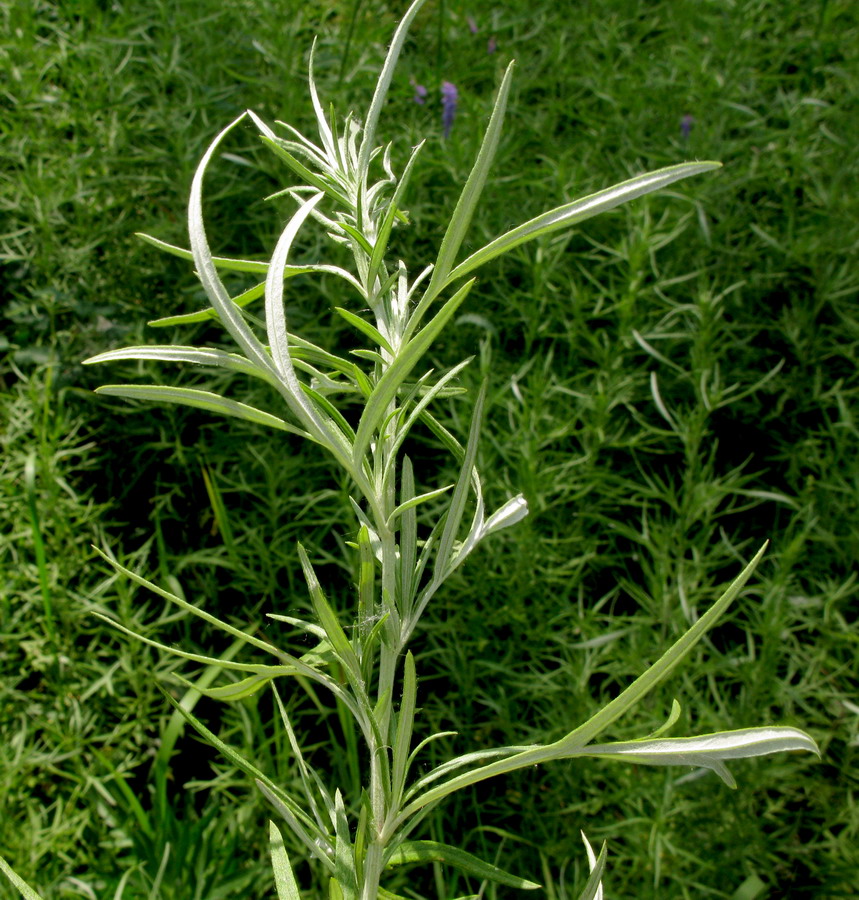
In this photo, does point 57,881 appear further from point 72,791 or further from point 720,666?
point 720,666

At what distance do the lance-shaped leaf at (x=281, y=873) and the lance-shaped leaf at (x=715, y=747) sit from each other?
0.19 metres

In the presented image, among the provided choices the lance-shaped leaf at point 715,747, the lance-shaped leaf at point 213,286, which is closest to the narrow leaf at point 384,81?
the lance-shaped leaf at point 213,286

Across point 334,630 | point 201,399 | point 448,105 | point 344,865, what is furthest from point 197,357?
point 448,105

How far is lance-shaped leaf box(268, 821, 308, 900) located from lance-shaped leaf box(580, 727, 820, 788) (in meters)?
0.19

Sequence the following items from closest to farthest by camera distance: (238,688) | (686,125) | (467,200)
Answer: (467,200), (238,688), (686,125)

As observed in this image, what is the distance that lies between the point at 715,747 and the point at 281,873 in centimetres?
25

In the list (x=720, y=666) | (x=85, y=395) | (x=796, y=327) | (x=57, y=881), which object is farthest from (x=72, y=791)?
(x=796, y=327)

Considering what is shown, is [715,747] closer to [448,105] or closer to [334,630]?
[334,630]

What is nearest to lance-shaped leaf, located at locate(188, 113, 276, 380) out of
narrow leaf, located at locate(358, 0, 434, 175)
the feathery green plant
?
the feathery green plant

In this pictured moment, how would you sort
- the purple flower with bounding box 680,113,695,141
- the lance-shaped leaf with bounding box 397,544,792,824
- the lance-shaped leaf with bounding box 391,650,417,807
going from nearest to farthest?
the lance-shaped leaf with bounding box 397,544,792,824 → the lance-shaped leaf with bounding box 391,650,417,807 → the purple flower with bounding box 680,113,695,141

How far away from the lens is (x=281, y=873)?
1.52 feet

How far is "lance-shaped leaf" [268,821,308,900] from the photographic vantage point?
17.7 inches

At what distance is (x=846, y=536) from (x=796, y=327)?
381mm

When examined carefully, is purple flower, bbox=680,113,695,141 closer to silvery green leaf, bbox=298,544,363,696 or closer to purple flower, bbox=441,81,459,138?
purple flower, bbox=441,81,459,138
